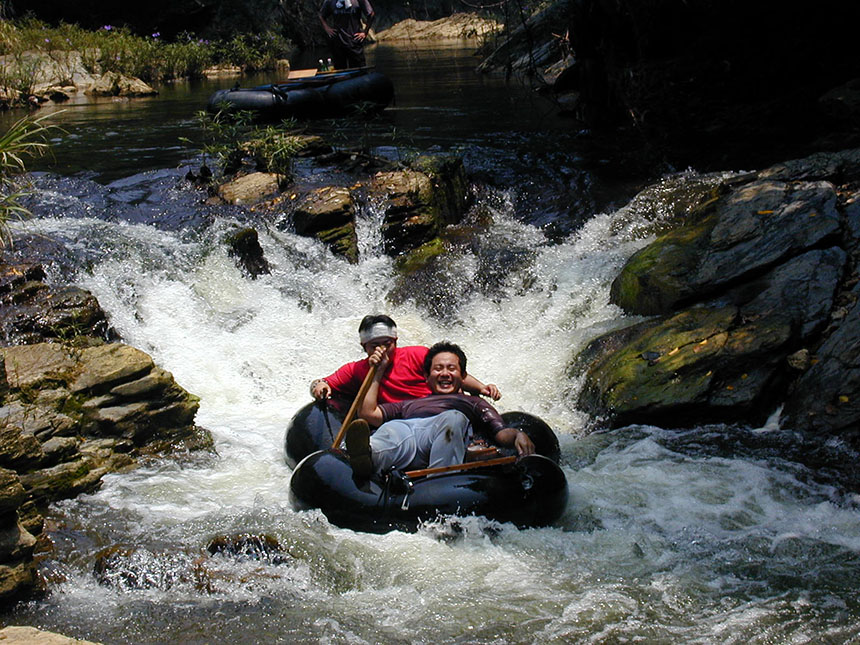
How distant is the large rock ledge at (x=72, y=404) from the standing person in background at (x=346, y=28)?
940cm

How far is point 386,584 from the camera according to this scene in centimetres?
388

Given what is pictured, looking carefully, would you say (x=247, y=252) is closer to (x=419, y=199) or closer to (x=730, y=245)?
(x=419, y=199)

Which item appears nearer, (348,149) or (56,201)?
(56,201)

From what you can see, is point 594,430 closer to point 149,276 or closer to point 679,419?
point 679,419

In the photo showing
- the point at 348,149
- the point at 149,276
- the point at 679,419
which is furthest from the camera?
the point at 348,149

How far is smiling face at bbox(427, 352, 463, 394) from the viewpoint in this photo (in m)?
4.98

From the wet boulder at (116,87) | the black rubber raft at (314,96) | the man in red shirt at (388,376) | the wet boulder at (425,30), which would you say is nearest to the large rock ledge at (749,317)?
the man in red shirt at (388,376)

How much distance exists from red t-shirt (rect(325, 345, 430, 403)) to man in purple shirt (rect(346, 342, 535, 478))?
0.07m

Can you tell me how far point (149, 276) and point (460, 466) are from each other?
4095mm

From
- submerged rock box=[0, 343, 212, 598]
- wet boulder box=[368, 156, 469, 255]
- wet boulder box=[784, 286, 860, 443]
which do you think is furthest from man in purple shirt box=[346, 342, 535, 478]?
wet boulder box=[368, 156, 469, 255]

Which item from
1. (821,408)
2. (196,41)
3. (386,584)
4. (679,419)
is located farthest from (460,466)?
(196,41)

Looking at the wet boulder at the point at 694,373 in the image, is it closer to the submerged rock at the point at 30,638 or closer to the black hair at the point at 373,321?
the black hair at the point at 373,321

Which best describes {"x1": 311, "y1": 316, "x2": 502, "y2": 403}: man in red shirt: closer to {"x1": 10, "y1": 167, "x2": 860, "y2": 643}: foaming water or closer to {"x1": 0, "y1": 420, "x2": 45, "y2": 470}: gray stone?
{"x1": 10, "y1": 167, "x2": 860, "y2": 643}: foaming water

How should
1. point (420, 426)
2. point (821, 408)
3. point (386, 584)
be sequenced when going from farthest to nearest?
point (821, 408)
point (420, 426)
point (386, 584)
